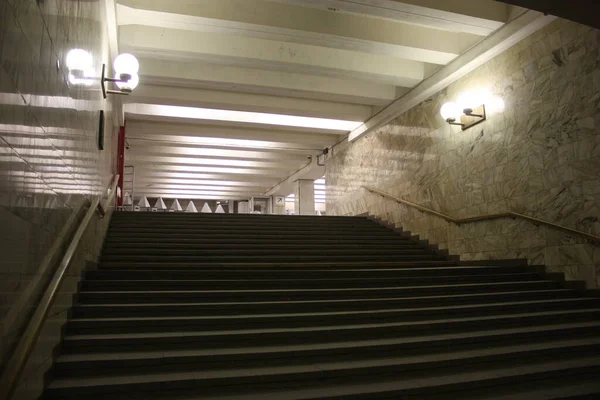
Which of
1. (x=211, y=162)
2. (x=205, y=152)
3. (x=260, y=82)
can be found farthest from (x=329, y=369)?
(x=211, y=162)

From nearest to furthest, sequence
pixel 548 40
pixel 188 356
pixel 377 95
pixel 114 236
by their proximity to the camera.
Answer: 1. pixel 188 356
2. pixel 548 40
3. pixel 114 236
4. pixel 377 95

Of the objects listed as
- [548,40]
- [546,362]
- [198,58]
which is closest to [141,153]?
[198,58]

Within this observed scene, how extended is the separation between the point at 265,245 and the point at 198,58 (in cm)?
337

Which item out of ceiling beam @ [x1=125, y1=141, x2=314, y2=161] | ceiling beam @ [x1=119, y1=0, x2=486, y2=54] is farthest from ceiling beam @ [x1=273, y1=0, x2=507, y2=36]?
ceiling beam @ [x1=125, y1=141, x2=314, y2=161]

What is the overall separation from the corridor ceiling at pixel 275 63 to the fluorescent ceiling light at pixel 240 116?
3 cm

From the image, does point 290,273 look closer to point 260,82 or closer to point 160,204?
point 260,82

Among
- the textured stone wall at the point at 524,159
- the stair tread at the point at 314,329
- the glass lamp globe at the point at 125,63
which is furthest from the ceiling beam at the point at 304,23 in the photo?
the stair tread at the point at 314,329

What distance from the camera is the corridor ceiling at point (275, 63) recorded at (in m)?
6.42

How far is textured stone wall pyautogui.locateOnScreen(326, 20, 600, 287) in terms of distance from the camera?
5543 mm

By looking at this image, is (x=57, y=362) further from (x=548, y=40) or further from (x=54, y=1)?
(x=548, y=40)

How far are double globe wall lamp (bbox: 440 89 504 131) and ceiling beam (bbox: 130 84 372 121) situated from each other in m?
3.36

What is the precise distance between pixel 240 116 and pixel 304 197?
6374 millimetres

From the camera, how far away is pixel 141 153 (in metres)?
14.1

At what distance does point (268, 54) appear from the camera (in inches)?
303
